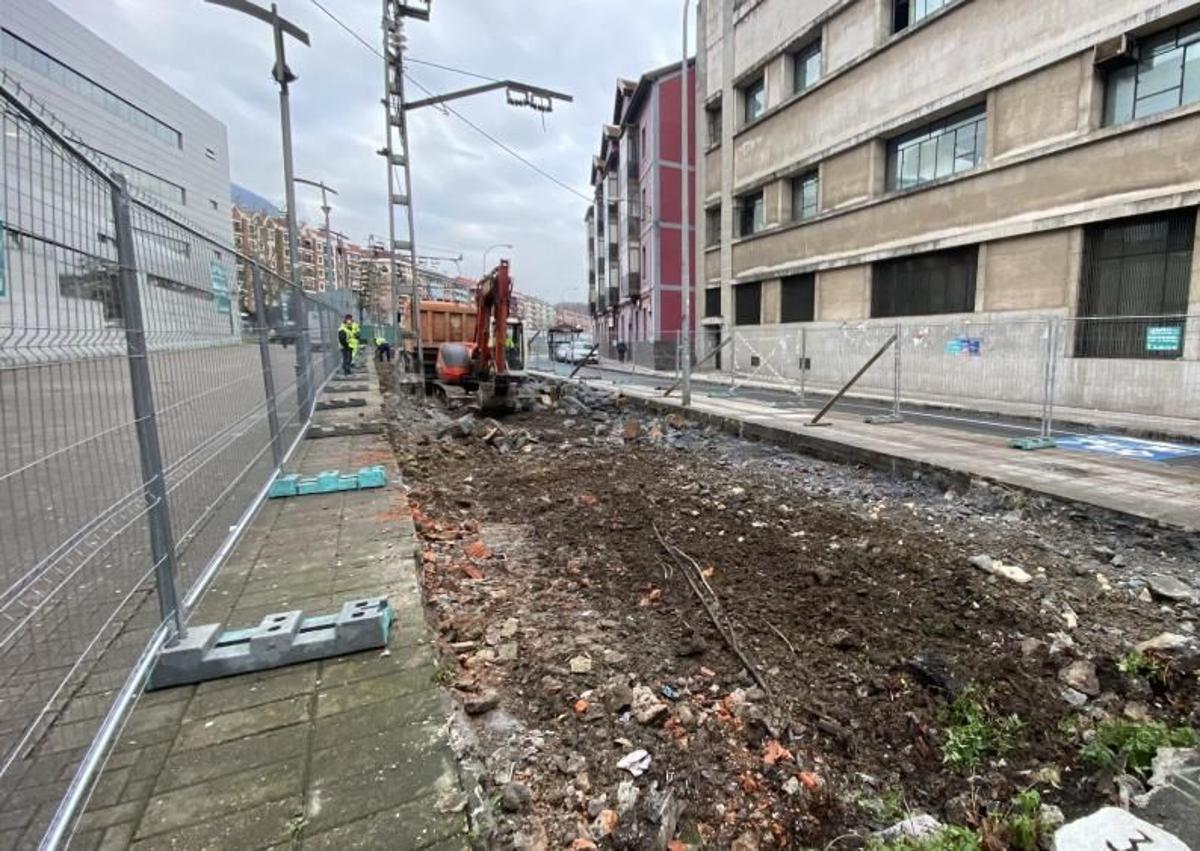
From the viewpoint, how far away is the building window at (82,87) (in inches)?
1147

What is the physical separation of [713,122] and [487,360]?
17870 millimetres

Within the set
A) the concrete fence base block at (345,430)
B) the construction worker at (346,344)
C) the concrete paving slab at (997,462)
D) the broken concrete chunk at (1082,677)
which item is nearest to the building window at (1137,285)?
the concrete paving slab at (997,462)

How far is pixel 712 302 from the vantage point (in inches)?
→ 1035

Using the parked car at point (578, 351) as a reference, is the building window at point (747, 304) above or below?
above

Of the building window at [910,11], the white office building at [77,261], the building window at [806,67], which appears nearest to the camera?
the white office building at [77,261]

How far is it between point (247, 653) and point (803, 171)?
21.5 metres

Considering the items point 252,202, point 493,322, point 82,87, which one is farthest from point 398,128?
point 252,202

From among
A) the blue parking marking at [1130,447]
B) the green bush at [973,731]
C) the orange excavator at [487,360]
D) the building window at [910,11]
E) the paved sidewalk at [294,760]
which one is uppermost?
the building window at [910,11]

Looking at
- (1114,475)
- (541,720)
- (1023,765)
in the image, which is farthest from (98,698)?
(1114,475)

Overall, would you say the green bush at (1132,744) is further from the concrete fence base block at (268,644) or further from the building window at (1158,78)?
the building window at (1158,78)

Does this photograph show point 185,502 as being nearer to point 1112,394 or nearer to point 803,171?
point 1112,394

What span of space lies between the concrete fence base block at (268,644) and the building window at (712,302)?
960 inches

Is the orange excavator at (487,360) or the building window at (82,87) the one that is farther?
the building window at (82,87)

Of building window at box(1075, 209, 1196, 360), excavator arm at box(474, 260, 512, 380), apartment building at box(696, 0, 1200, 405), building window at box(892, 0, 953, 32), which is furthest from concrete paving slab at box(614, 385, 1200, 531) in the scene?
building window at box(892, 0, 953, 32)
